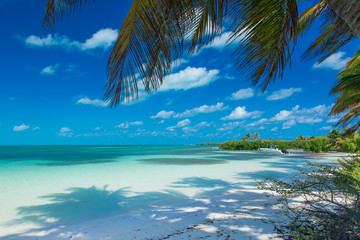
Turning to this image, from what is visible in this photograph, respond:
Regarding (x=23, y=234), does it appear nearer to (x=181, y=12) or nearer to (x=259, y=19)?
(x=181, y=12)

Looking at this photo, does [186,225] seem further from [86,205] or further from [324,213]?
[86,205]

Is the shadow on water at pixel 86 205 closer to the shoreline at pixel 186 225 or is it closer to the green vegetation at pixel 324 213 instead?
the shoreline at pixel 186 225

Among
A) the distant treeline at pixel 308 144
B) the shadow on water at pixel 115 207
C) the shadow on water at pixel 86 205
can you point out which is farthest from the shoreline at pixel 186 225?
the distant treeline at pixel 308 144

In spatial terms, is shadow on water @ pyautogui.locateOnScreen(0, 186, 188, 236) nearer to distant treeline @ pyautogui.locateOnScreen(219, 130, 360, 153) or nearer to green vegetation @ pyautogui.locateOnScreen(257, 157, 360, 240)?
green vegetation @ pyautogui.locateOnScreen(257, 157, 360, 240)

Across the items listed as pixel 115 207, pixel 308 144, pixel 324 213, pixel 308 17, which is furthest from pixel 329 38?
pixel 308 144

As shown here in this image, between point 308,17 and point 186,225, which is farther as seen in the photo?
point 308,17

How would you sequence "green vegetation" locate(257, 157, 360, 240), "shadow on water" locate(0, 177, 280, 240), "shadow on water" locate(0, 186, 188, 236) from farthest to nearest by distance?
"shadow on water" locate(0, 186, 188, 236)
"shadow on water" locate(0, 177, 280, 240)
"green vegetation" locate(257, 157, 360, 240)

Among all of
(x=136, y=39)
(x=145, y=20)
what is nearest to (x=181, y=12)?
(x=145, y=20)

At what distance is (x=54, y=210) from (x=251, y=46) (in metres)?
5.29

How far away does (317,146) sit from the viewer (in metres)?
26.1

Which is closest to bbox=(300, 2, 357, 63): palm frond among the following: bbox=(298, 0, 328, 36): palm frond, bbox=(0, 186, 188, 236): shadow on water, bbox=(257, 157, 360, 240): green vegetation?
bbox=(298, 0, 328, 36): palm frond

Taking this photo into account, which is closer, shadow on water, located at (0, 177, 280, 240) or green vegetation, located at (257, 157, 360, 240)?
green vegetation, located at (257, 157, 360, 240)

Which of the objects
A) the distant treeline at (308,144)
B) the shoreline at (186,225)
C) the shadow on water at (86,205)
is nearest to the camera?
the shoreline at (186,225)

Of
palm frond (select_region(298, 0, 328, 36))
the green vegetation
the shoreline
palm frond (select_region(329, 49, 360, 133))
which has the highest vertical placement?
palm frond (select_region(298, 0, 328, 36))
